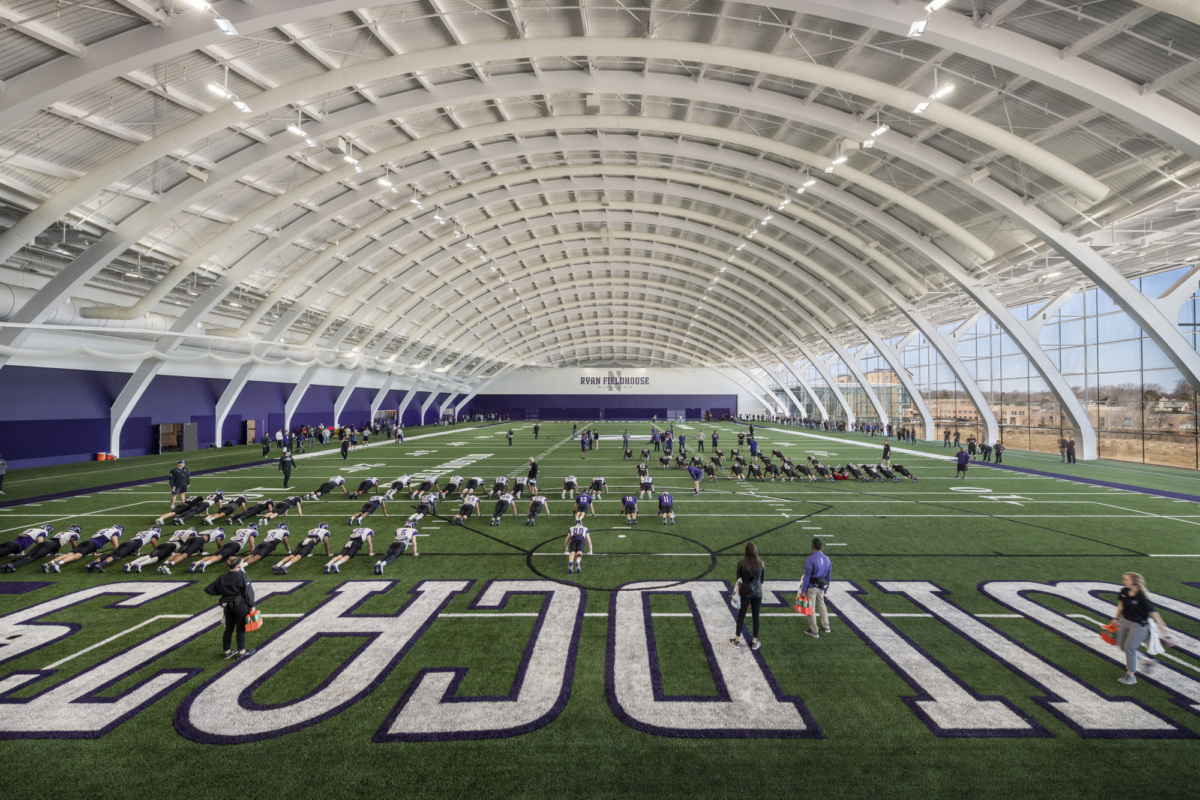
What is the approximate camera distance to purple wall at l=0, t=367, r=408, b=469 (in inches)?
963

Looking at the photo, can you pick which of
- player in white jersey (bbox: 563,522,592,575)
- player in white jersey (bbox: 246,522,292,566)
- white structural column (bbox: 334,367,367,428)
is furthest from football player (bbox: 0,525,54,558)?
white structural column (bbox: 334,367,367,428)

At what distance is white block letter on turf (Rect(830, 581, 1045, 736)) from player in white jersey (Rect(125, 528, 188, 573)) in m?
11.9

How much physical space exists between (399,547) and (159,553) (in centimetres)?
438

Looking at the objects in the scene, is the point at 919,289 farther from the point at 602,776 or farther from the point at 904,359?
the point at 602,776

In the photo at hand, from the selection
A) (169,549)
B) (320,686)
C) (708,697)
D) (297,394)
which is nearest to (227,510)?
(169,549)

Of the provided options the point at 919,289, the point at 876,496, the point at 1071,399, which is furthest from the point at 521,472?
the point at 1071,399

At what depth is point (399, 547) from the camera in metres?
10.2

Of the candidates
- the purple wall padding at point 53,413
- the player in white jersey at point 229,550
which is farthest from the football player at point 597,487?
the purple wall padding at point 53,413

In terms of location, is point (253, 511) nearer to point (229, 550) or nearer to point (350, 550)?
point (229, 550)

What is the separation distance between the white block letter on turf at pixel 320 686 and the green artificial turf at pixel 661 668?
13cm

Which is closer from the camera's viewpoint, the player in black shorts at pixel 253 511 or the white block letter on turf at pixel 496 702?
the white block letter on turf at pixel 496 702

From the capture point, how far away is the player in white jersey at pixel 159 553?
9.51 metres

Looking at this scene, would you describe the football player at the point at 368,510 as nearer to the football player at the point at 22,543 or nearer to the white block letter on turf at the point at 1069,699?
the football player at the point at 22,543

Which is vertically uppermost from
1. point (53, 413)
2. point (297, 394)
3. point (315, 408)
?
point (297, 394)
